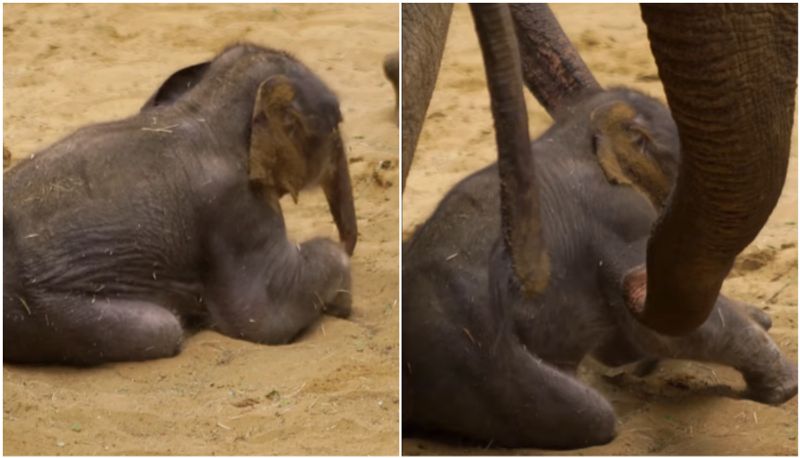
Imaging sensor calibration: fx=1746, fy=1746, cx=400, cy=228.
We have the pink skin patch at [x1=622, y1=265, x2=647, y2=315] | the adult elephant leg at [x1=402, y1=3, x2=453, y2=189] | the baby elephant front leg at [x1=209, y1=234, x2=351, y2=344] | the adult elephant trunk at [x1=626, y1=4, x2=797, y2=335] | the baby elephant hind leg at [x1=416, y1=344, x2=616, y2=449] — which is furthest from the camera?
the baby elephant front leg at [x1=209, y1=234, x2=351, y2=344]

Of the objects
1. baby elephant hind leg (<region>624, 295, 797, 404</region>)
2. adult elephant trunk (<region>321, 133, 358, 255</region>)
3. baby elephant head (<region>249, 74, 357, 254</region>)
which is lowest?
baby elephant hind leg (<region>624, 295, 797, 404</region>)

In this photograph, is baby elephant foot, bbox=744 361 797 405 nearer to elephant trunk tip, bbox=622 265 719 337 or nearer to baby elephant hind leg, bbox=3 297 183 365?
elephant trunk tip, bbox=622 265 719 337

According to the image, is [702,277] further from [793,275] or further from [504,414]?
[793,275]

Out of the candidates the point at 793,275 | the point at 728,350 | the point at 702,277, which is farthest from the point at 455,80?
the point at 702,277

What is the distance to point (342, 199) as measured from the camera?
3.78 m

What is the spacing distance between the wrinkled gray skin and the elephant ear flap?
726 millimetres

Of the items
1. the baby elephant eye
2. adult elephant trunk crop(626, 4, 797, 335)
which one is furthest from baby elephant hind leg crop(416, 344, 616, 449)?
adult elephant trunk crop(626, 4, 797, 335)

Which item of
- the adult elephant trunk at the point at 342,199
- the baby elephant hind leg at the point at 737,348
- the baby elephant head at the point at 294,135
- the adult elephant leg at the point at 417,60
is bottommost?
the baby elephant hind leg at the point at 737,348

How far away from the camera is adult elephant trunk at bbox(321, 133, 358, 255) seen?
3740mm

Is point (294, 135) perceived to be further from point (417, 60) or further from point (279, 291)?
point (417, 60)

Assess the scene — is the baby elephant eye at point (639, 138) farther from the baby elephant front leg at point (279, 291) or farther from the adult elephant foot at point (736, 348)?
the baby elephant front leg at point (279, 291)

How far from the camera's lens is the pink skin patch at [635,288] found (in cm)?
295

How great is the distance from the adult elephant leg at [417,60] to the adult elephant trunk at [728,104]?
2.09ft

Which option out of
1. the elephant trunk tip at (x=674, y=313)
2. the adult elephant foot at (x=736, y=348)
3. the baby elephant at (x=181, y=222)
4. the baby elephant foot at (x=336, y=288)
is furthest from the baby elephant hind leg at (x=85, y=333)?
the elephant trunk tip at (x=674, y=313)
